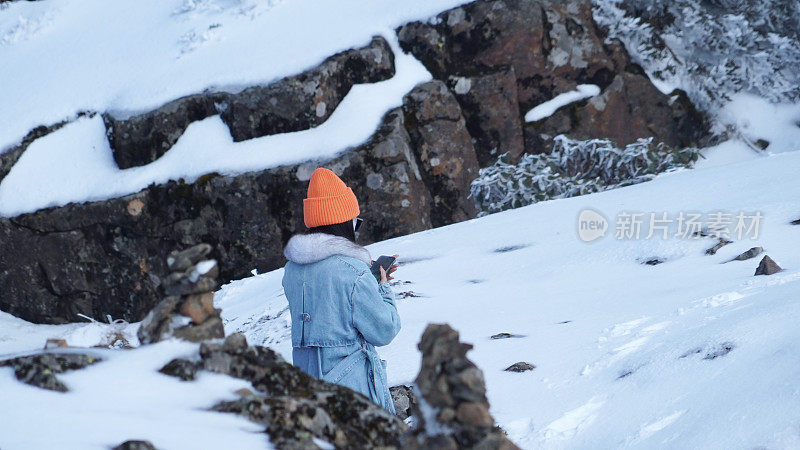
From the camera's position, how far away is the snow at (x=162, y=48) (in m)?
9.58

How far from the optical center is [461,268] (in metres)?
6.47

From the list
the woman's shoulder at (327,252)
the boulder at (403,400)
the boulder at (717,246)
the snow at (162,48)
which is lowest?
the boulder at (403,400)

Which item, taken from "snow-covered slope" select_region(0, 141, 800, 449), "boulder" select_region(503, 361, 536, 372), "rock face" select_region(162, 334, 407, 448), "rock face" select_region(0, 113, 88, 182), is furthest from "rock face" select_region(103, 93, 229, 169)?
"rock face" select_region(162, 334, 407, 448)

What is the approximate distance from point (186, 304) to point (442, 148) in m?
7.19

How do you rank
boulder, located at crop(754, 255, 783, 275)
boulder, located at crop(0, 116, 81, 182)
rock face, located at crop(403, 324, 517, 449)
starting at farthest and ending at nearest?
boulder, located at crop(0, 116, 81, 182), boulder, located at crop(754, 255, 783, 275), rock face, located at crop(403, 324, 517, 449)

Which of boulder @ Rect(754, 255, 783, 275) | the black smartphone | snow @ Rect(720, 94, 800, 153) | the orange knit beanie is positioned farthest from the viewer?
snow @ Rect(720, 94, 800, 153)

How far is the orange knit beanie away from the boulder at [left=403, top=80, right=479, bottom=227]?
18.9ft

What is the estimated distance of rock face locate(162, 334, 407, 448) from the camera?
84.7 inches

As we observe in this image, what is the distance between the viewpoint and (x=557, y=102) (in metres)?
10.1

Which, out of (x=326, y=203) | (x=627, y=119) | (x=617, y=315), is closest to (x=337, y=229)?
(x=326, y=203)

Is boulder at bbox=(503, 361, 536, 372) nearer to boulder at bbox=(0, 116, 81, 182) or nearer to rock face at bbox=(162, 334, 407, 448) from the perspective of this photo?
rock face at bbox=(162, 334, 407, 448)

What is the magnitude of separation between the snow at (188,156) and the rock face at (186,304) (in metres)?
6.49

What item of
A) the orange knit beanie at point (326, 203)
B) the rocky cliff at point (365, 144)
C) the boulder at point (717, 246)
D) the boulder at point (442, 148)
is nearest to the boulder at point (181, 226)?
the rocky cliff at point (365, 144)

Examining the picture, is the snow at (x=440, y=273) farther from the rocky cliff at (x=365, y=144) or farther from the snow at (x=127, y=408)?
the rocky cliff at (x=365, y=144)
